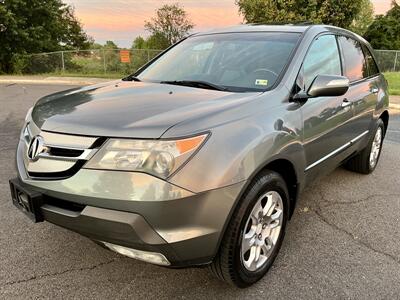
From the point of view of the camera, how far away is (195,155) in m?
2.09

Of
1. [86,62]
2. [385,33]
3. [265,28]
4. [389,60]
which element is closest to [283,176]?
[265,28]

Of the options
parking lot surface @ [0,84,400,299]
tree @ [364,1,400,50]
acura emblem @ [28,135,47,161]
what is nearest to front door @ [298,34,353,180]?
parking lot surface @ [0,84,400,299]

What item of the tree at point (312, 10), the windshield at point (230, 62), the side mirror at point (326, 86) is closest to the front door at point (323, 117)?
the side mirror at point (326, 86)

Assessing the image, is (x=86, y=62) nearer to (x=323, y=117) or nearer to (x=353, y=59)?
(x=353, y=59)

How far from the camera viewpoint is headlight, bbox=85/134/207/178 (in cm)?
206

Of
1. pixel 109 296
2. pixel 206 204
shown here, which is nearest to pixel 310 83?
pixel 206 204

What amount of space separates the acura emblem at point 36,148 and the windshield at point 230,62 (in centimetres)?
126

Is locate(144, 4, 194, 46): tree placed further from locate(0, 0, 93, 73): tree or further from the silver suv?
the silver suv

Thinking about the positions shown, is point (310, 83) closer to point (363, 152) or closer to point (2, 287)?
point (363, 152)

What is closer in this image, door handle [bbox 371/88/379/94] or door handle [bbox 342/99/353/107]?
door handle [bbox 342/99/353/107]

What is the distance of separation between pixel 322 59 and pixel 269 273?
74.7 inches

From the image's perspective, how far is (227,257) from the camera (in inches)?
93.0

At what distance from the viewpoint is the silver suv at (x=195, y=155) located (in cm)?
207

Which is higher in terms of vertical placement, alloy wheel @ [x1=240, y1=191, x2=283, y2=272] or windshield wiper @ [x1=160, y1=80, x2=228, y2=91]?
windshield wiper @ [x1=160, y1=80, x2=228, y2=91]
